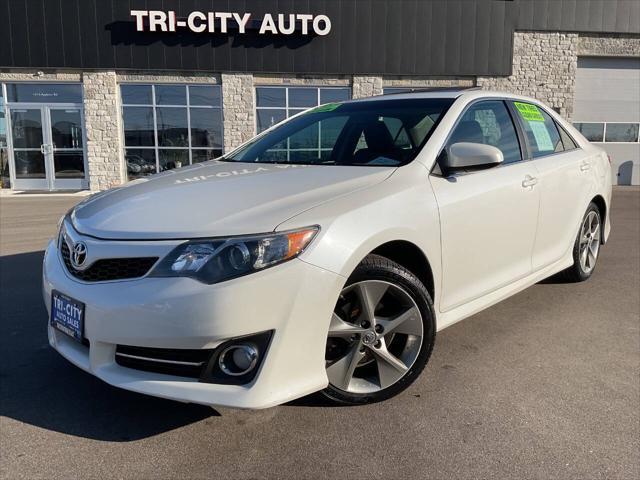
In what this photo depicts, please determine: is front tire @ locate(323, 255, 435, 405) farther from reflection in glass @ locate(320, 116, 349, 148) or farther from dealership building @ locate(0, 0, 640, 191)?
dealership building @ locate(0, 0, 640, 191)

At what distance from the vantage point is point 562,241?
13.5 feet

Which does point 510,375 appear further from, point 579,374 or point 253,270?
point 253,270

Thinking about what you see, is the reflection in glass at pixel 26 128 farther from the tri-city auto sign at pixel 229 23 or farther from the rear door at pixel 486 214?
the rear door at pixel 486 214

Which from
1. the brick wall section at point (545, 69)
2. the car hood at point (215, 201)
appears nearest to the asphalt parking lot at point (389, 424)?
the car hood at point (215, 201)

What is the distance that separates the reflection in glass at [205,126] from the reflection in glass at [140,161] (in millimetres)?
1410

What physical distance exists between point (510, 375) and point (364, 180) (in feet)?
4.74

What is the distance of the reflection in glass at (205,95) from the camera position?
16547mm

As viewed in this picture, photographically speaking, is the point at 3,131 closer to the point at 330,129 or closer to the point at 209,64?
the point at 209,64

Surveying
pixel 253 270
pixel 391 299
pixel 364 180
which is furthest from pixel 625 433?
pixel 253 270

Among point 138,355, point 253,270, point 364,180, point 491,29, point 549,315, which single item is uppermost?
point 491,29

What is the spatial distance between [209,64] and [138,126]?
3014mm

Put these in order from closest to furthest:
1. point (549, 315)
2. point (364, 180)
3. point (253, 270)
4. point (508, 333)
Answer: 1. point (253, 270)
2. point (364, 180)
3. point (508, 333)
4. point (549, 315)

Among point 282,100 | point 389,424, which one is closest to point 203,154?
point 282,100

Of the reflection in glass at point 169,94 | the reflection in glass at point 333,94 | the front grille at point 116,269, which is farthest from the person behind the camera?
the reflection in glass at point 333,94
